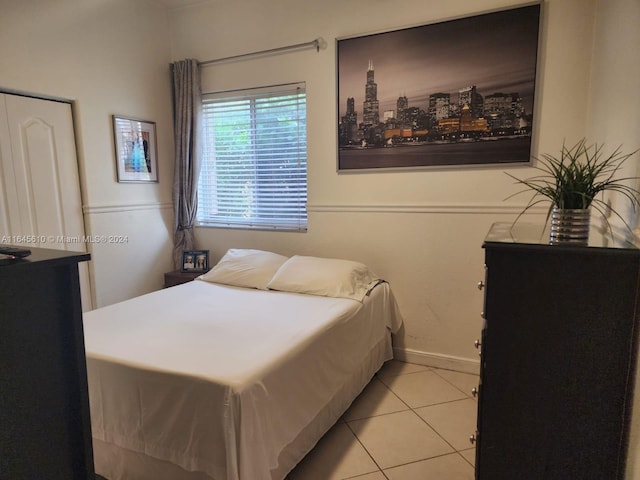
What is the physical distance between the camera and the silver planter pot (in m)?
1.29

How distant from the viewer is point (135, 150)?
3.25 m

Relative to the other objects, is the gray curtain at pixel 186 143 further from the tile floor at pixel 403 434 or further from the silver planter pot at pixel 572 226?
the silver planter pot at pixel 572 226

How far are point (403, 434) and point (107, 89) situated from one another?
316cm

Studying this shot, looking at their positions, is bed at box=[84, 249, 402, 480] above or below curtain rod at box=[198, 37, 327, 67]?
below

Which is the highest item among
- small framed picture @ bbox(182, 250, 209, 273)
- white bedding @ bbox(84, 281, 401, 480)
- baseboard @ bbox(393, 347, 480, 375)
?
small framed picture @ bbox(182, 250, 209, 273)

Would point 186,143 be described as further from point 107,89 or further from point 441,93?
point 441,93

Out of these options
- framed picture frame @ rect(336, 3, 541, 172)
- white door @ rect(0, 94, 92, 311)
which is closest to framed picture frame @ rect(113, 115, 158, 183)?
white door @ rect(0, 94, 92, 311)

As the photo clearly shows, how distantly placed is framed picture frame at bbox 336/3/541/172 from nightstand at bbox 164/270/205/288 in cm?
161

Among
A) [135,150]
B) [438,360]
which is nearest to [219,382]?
[438,360]

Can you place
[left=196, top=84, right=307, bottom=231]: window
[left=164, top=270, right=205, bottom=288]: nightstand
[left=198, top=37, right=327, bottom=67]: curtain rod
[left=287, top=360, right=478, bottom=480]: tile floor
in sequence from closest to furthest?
[left=287, top=360, right=478, bottom=480]: tile floor → [left=198, top=37, right=327, bottom=67]: curtain rod → [left=196, top=84, right=307, bottom=231]: window → [left=164, top=270, right=205, bottom=288]: nightstand

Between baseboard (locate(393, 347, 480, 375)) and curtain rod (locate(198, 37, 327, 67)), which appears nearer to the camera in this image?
baseboard (locate(393, 347, 480, 375))

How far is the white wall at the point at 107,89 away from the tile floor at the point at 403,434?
211cm

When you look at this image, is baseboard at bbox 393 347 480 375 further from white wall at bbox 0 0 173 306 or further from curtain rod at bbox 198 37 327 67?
curtain rod at bbox 198 37 327 67

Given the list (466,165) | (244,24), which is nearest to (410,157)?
(466,165)
